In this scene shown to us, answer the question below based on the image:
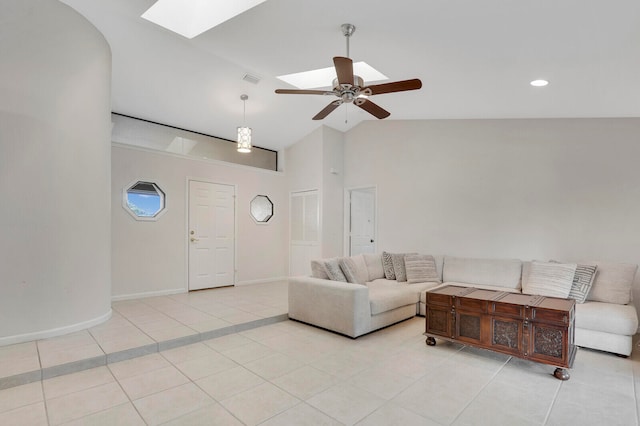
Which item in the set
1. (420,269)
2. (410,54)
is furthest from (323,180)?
(410,54)

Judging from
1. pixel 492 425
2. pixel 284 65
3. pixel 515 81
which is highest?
pixel 284 65

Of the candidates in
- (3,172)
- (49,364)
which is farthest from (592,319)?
(3,172)

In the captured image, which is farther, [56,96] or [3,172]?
[56,96]

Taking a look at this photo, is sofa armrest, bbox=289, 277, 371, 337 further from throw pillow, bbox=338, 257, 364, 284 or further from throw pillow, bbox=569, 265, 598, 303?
throw pillow, bbox=569, 265, 598, 303

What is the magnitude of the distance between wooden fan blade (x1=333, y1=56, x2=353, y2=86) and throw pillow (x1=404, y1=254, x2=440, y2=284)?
2941 mm

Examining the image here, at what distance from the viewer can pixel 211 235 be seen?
593 cm

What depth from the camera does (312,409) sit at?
2.22 m

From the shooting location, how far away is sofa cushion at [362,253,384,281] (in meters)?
5.00

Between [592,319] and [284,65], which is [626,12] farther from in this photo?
[284,65]

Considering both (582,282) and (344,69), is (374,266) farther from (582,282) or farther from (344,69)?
(344,69)

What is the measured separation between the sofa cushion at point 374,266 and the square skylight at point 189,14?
3.53 metres

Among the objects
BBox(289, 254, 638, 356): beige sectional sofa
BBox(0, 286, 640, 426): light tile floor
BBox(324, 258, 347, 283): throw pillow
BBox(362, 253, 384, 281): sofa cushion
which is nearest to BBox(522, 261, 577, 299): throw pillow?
BBox(289, 254, 638, 356): beige sectional sofa

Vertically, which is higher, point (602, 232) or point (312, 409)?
point (602, 232)

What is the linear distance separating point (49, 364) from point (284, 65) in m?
3.74
